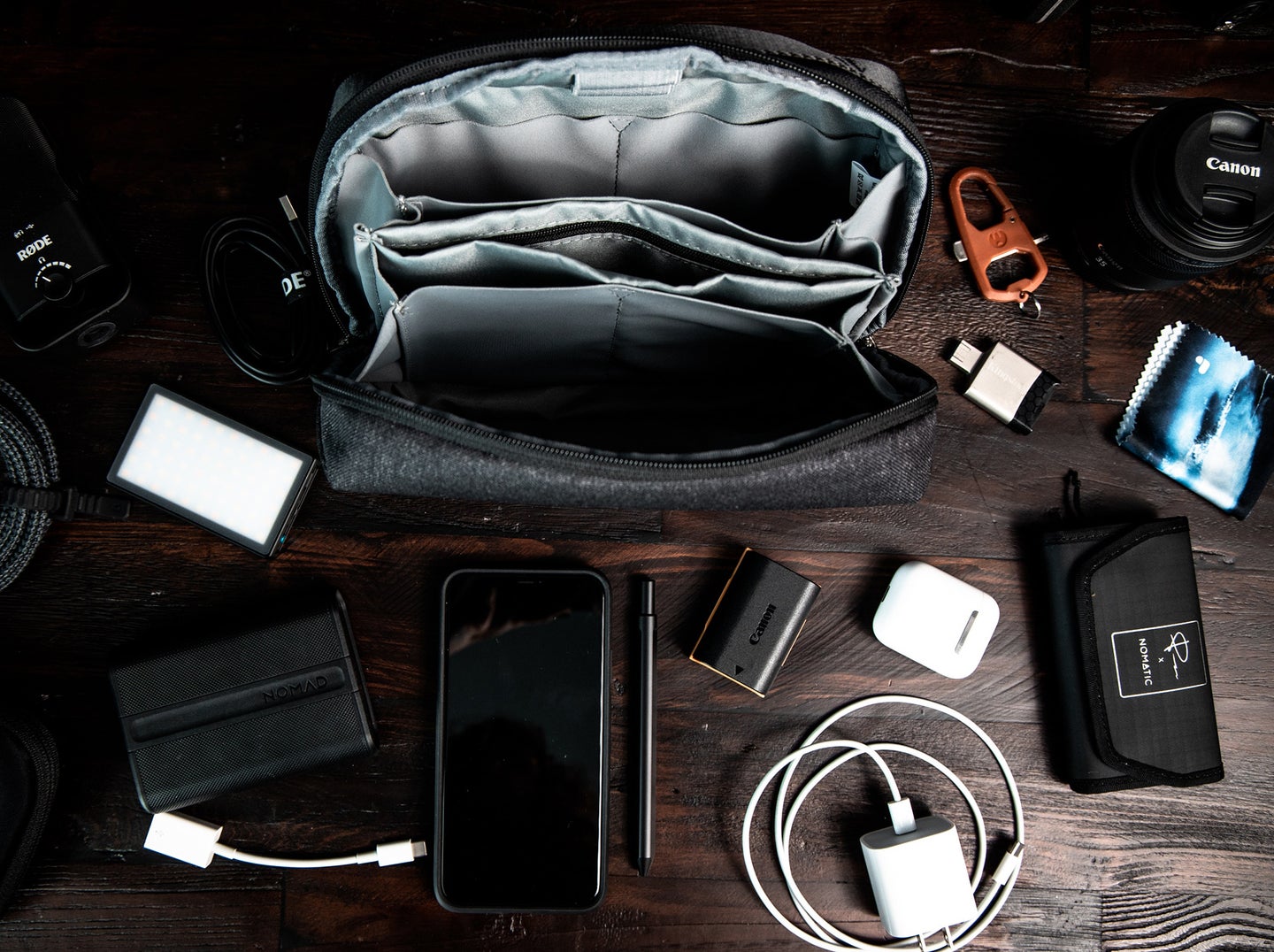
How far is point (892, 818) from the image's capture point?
829mm

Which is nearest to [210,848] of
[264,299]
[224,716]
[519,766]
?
[224,716]

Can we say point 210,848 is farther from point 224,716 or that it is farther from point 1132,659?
point 1132,659

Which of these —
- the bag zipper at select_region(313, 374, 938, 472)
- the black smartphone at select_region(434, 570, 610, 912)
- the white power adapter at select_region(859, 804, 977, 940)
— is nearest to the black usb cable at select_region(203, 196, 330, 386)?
the bag zipper at select_region(313, 374, 938, 472)

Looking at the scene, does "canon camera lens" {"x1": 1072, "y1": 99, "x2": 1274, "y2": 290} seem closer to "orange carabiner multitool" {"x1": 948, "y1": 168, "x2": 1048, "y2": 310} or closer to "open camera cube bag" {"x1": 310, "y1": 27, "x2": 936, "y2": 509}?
"orange carabiner multitool" {"x1": 948, "y1": 168, "x2": 1048, "y2": 310}

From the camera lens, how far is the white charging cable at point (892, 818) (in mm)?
820

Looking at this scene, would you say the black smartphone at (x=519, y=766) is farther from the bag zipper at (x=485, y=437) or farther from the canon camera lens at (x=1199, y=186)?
the canon camera lens at (x=1199, y=186)

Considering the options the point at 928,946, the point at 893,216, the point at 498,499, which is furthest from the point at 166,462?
the point at 928,946

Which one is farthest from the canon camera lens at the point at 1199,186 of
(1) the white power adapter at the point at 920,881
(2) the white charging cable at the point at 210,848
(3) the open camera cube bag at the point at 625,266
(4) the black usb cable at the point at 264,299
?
(2) the white charging cable at the point at 210,848

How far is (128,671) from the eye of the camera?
30.7 inches

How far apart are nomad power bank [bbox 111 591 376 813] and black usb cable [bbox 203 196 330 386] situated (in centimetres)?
26

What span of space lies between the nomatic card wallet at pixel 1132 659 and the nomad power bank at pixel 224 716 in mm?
742

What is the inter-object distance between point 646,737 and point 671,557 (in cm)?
19

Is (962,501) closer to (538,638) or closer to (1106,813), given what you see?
(1106,813)

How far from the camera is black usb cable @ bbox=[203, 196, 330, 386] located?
2.62 feet
